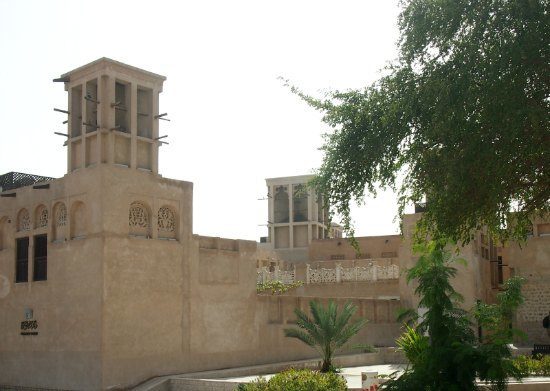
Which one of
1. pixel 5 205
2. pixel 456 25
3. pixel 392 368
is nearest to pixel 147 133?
pixel 5 205

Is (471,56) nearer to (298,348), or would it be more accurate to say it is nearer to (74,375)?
(74,375)

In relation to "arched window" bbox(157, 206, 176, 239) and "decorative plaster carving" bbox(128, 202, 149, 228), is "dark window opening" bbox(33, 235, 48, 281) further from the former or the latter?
"arched window" bbox(157, 206, 176, 239)

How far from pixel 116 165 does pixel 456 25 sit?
38.8 feet

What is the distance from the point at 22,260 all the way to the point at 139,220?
473cm

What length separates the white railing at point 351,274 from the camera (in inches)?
1336

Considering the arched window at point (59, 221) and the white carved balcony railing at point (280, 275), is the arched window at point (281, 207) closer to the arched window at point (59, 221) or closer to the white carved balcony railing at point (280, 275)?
the white carved balcony railing at point (280, 275)

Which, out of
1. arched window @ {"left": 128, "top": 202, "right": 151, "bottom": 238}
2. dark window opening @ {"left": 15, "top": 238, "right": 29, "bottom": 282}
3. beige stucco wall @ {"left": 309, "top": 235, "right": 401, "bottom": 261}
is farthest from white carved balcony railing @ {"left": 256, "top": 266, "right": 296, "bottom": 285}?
dark window opening @ {"left": 15, "top": 238, "right": 29, "bottom": 282}

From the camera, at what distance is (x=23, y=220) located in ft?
80.8

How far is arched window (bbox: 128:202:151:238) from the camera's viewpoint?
22.1 metres

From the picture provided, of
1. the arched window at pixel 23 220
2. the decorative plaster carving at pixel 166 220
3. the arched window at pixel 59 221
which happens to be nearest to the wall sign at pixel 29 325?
the arched window at pixel 59 221

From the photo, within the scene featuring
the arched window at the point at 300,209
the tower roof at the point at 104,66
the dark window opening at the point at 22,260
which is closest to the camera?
the tower roof at the point at 104,66

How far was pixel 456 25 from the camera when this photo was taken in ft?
42.3

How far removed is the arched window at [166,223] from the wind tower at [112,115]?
131 cm

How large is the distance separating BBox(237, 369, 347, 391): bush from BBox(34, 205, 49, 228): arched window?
9.35 metres
